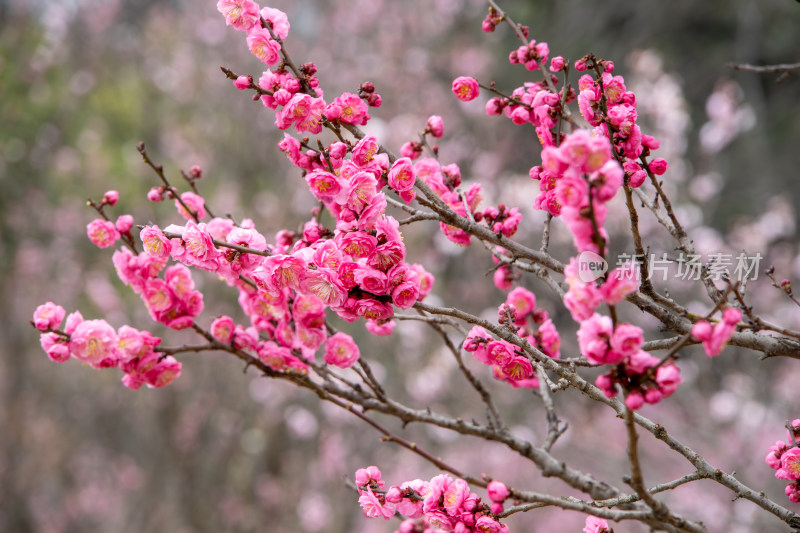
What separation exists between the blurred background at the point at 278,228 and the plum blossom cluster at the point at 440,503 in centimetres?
342

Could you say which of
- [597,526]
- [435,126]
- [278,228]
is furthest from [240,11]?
[278,228]

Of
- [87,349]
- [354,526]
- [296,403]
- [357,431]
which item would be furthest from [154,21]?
[87,349]

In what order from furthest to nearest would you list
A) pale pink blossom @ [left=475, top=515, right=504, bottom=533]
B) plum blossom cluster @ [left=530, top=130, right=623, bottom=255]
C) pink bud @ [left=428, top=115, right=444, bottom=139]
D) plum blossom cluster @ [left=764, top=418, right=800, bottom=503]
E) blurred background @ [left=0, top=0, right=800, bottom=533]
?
blurred background @ [left=0, top=0, right=800, bottom=533] < pink bud @ [left=428, top=115, right=444, bottom=139] < plum blossom cluster @ [left=764, top=418, right=800, bottom=503] < pale pink blossom @ [left=475, top=515, right=504, bottom=533] < plum blossom cluster @ [left=530, top=130, right=623, bottom=255]

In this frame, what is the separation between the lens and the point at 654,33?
5.75 m

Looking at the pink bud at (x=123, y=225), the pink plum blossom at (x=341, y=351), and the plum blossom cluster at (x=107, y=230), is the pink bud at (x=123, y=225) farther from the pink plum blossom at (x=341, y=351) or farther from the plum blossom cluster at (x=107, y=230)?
the pink plum blossom at (x=341, y=351)

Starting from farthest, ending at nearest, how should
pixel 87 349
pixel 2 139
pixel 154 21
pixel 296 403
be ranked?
pixel 154 21 < pixel 296 403 < pixel 2 139 < pixel 87 349

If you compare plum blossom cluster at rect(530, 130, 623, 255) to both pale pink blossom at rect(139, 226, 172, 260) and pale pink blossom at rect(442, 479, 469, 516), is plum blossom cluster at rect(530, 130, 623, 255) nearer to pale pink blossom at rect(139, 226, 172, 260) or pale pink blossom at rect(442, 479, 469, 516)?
pale pink blossom at rect(442, 479, 469, 516)

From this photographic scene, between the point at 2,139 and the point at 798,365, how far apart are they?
7153 millimetres

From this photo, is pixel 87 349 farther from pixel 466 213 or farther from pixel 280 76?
pixel 466 213

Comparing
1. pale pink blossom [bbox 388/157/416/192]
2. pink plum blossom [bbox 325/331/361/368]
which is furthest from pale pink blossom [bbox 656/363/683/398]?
pink plum blossom [bbox 325/331/361/368]

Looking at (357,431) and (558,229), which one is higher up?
(558,229)

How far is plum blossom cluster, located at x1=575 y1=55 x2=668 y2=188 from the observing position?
3.77ft

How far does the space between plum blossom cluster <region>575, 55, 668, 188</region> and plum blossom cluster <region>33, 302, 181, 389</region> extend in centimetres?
116

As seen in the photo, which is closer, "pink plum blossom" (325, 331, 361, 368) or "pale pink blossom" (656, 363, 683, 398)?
"pale pink blossom" (656, 363, 683, 398)
